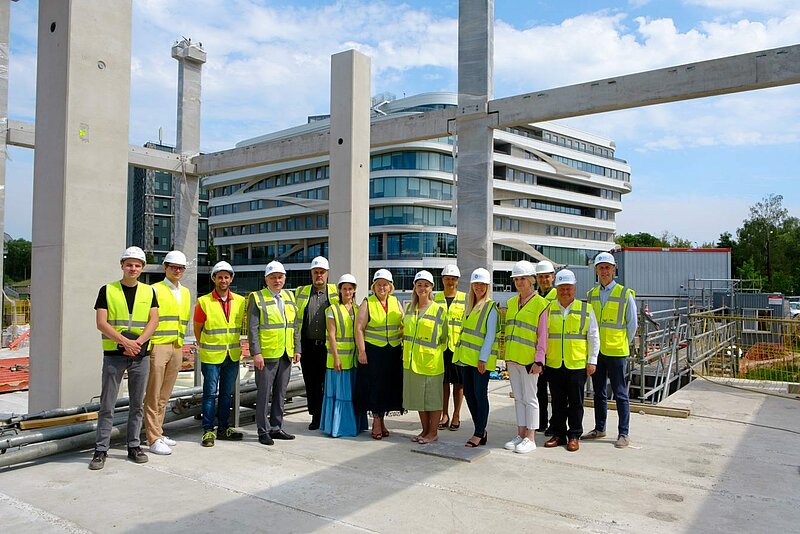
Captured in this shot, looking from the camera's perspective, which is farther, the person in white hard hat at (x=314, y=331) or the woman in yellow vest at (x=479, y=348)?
the person in white hard hat at (x=314, y=331)

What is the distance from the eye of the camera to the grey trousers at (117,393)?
5.08 meters

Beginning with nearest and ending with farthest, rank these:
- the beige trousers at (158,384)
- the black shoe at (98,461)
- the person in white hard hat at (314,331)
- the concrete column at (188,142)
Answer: the black shoe at (98,461)
the beige trousers at (158,384)
the person in white hard hat at (314,331)
the concrete column at (188,142)

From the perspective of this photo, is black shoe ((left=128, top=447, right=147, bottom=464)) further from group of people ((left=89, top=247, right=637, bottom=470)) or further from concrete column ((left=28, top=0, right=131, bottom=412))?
concrete column ((left=28, top=0, right=131, bottom=412))

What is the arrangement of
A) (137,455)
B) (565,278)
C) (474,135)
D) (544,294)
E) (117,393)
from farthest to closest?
1. (474,135)
2. (544,294)
3. (565,278)
4. (137,455)
5. (117,393)

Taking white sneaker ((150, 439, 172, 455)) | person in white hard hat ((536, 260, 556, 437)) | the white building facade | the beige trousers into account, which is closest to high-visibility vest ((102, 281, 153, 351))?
the beige trousers

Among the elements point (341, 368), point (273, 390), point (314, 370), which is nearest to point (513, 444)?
point (341, 368)

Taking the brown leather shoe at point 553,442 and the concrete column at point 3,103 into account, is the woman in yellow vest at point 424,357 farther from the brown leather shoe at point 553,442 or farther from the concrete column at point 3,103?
the concrete column at point 3,103

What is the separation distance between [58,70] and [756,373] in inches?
562

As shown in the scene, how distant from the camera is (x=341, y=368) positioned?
20.6ft

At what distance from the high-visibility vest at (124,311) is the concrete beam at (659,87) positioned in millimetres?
7432

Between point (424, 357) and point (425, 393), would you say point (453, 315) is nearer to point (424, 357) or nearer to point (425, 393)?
point (424, 357)

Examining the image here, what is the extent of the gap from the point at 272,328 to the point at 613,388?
3.77 m

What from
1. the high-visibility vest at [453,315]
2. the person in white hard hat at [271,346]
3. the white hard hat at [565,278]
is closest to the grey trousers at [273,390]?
the person in white hard hat at [271,346]

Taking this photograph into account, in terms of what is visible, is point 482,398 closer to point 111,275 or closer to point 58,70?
point 111,275
